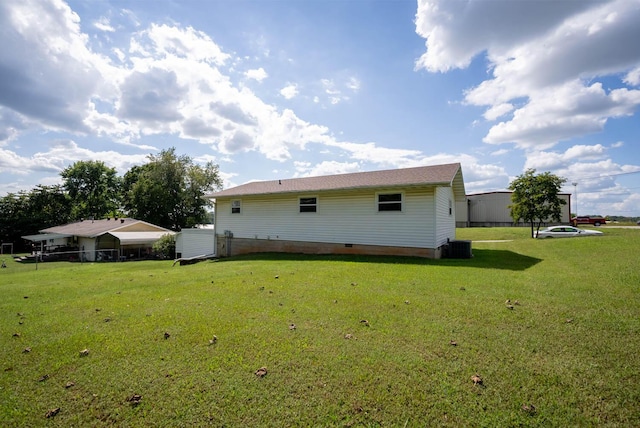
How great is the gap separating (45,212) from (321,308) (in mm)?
56225

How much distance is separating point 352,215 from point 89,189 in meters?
56.2

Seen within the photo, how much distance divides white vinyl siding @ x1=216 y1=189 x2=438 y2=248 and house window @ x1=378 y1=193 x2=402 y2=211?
19 centimetres

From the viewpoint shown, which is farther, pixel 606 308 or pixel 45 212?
pixel 45 212

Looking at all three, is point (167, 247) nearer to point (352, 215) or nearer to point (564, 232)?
point (352, 215)

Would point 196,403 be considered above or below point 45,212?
below

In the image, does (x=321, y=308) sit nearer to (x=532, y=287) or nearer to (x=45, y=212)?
(x=532, y=287)

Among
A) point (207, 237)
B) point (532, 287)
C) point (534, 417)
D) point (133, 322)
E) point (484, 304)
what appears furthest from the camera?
point (207, 237)

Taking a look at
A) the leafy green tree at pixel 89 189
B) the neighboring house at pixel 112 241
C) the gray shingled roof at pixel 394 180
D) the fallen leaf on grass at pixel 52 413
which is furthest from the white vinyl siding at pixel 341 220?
the leafy green tree at pixel 89 189

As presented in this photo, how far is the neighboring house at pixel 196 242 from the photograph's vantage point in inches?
784

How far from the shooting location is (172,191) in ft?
137

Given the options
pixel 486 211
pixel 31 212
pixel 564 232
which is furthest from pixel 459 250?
pixel 31 212

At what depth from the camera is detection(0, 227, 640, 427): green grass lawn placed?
106 inches

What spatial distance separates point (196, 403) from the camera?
283 cm

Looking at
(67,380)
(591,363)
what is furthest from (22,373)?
(591,363)
